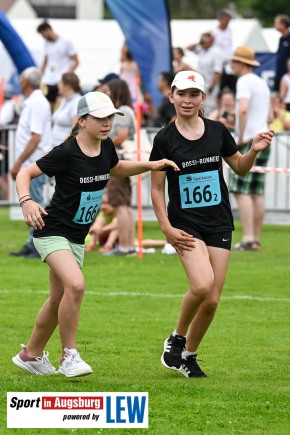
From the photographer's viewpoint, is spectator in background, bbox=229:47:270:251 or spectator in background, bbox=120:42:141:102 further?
spectator in background, bbox=120:42:141:102

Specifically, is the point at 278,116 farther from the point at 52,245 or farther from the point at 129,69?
the point at 52,245

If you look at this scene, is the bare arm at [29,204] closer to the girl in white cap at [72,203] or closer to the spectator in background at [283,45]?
the girl in white cap at [72,203]

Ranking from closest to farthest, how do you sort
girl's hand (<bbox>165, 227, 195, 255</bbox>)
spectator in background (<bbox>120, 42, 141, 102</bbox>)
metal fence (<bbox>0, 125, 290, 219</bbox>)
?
girl's hand (<bbox>165, 227, 195, 255</bbox>), metal fence (<bbox>0, 125, 290, 219</bbox>), spectator in background (<bbox>120, 42, 141, 102</bbox>)

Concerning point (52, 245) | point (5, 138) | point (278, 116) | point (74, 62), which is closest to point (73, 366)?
point (52, 245)

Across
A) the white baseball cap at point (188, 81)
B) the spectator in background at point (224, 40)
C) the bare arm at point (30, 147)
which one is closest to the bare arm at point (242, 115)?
the bare arm at point (30, 147)

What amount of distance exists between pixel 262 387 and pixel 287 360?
42.2 inches

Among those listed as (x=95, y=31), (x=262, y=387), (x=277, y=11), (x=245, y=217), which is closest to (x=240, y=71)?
(x=245, y=217)

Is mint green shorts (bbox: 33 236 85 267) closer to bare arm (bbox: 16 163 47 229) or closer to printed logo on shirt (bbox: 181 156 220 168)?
bare arm (bbox: 16 163 47 229)

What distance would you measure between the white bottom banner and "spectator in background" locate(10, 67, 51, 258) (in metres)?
8.30

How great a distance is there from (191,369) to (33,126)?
684 cm

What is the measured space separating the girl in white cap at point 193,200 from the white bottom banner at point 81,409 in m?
1.95

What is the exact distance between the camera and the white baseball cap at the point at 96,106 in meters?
8.03

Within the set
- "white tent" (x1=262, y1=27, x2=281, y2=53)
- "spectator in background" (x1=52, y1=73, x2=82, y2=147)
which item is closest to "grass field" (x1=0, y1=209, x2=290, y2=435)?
"spectator in background" (x1=52, y1=73, x2=82, y2=147)

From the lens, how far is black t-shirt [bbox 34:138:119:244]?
8.02 m
